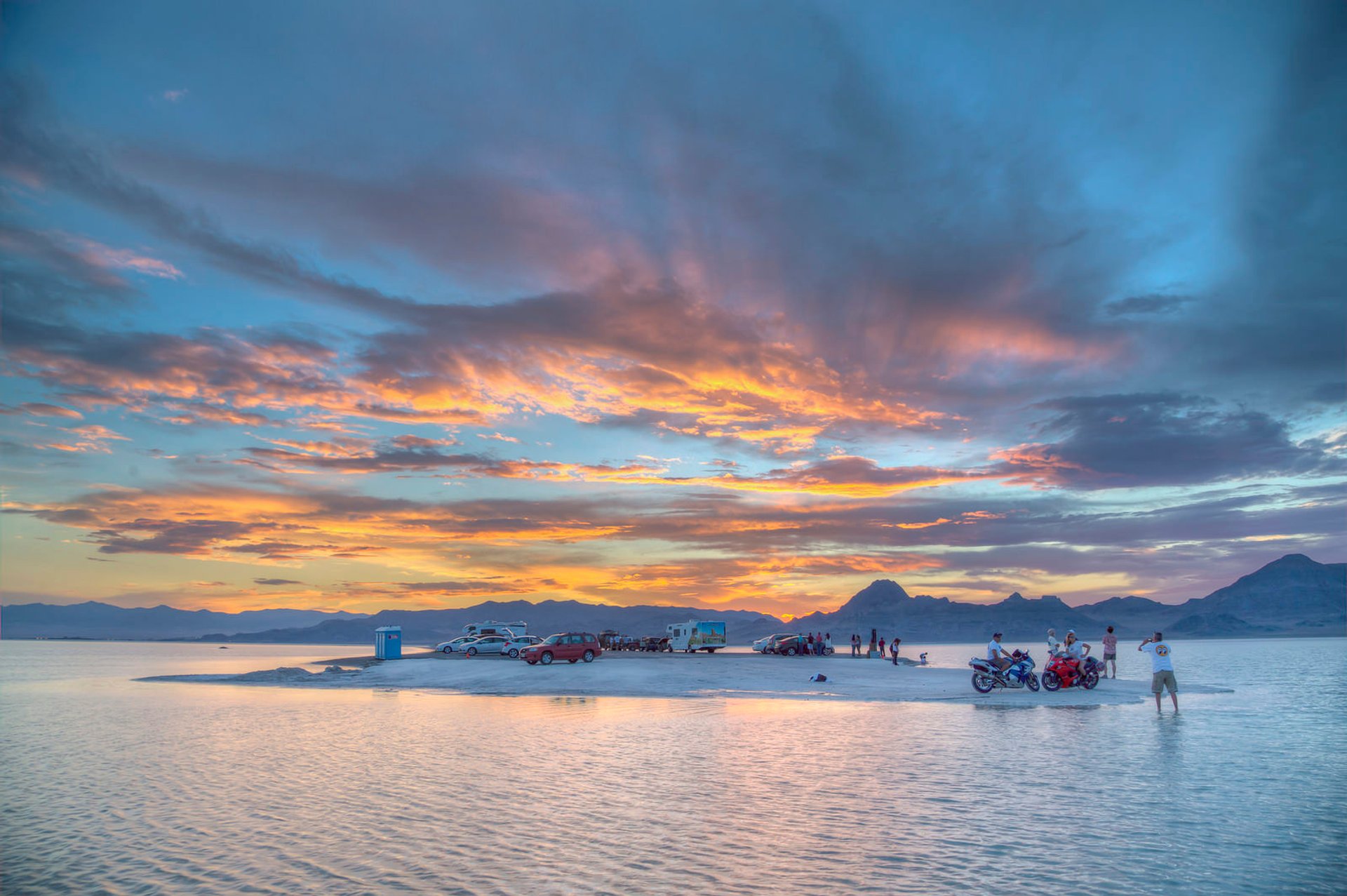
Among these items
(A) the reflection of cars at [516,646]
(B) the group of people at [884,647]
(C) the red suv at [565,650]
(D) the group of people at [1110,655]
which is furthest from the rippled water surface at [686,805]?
(A) the reflection of cars at [516,646]

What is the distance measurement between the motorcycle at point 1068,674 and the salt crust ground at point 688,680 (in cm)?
48

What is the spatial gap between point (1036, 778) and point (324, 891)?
44.6ft

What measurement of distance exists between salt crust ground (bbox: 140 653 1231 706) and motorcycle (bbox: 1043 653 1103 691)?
1.57 feet

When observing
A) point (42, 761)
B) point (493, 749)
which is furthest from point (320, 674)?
point (493, 749)

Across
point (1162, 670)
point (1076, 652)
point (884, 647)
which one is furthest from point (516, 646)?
point (1162, 670)

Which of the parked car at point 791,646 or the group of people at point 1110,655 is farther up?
the group of people at point 1110,655

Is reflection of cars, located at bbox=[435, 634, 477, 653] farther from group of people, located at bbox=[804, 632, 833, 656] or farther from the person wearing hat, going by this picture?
the person wearing hat

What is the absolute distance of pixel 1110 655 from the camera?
130 feet

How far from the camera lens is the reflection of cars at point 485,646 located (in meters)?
67.9

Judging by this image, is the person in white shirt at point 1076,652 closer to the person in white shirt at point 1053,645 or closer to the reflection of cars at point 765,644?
the person in white shirt at point 1053,645

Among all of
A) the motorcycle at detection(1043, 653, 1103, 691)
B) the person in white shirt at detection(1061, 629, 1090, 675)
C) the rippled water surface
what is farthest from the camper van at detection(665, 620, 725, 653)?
the rippled water surface

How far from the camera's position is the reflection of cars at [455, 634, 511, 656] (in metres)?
67.9

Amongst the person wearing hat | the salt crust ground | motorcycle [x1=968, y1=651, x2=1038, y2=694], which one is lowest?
the salt crust ground

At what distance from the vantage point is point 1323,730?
2536 cm
